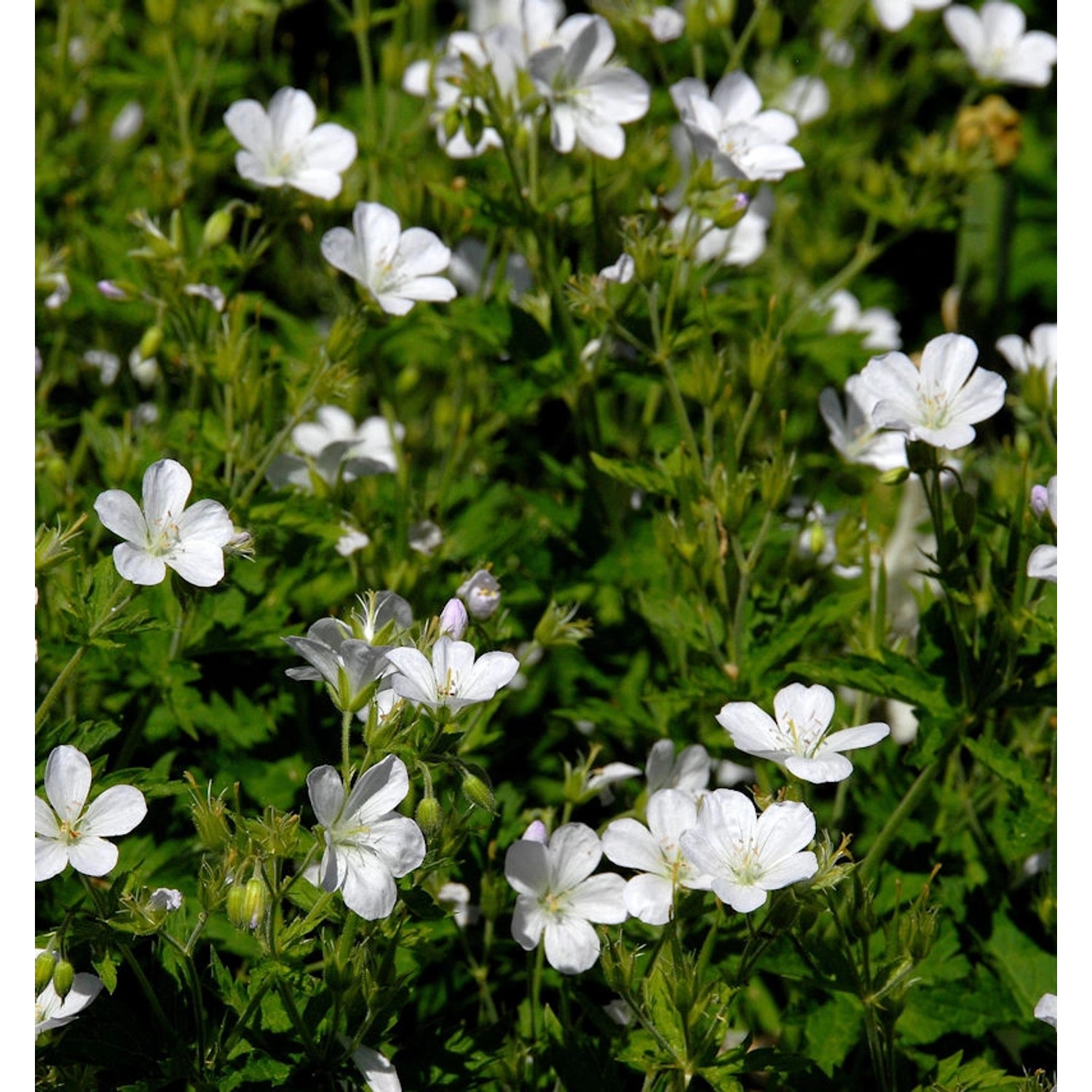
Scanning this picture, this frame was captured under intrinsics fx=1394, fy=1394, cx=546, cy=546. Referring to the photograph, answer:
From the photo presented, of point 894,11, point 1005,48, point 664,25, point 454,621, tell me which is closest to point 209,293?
point 454,621

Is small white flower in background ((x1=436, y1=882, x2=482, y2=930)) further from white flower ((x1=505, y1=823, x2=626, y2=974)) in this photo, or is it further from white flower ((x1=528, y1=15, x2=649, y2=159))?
white flower ((x1=528, y1=15, x2=649, y2=159))

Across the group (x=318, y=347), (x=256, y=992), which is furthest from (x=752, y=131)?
(x=256, y=992)

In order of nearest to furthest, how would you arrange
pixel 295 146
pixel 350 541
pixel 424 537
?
1. pixel 350 541
2. pixel 424 537
3. pixel 295 146

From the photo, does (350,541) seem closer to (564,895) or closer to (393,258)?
(393,258)

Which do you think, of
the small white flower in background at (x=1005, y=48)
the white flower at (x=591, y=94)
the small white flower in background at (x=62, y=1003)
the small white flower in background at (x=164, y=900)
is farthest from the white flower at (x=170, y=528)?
the small white flower in background at (x=1005, y=48)

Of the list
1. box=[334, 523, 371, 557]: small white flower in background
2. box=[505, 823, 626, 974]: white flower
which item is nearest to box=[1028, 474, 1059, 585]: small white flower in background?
box=[505, 823, 626, 974]: white flower

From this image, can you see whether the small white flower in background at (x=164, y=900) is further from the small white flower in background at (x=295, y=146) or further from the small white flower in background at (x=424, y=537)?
the small white flower in background at (x=295, y=146)
